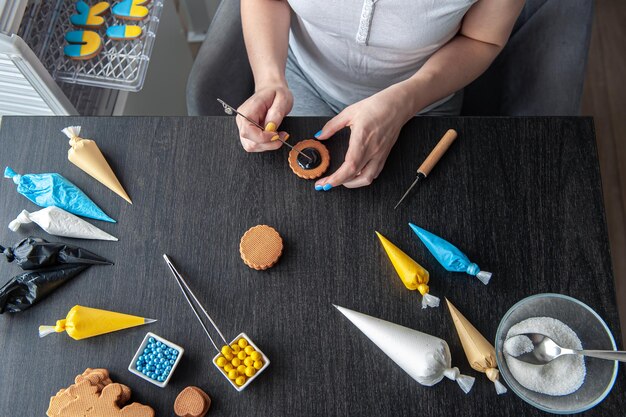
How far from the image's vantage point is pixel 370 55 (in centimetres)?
103

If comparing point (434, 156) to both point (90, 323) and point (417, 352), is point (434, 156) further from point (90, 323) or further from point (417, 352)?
point (90, 323)

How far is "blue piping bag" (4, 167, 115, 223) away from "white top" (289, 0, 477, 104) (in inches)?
19.4

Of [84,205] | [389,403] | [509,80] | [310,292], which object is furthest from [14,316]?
[509,80]

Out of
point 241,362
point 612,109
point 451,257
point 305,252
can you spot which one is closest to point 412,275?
point 451,257

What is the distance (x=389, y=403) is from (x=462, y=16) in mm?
650

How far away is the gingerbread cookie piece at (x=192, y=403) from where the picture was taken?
2.45 feet

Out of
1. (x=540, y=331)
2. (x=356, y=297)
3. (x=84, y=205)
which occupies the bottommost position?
(x=84, y=205)

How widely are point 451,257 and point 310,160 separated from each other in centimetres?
27

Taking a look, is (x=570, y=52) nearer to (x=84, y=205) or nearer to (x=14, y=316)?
(x=84, y=205)

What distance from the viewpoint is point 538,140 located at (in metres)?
0.88

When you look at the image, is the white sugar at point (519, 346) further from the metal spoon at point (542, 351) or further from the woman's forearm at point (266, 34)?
the woman's forearm at point (266, 34)

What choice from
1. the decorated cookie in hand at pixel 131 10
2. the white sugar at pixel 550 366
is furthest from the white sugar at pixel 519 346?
the decorated cookie in hand at pixel 131 10

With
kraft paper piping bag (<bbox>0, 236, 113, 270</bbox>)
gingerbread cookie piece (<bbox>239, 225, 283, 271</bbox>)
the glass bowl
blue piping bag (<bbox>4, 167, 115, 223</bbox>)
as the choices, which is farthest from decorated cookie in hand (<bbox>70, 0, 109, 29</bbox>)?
the glass bowl

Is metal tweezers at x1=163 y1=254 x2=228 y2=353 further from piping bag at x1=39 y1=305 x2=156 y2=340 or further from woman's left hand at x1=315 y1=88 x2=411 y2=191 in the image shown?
woman's left hand at x1=315 y1=88 x2=411 y2=191
